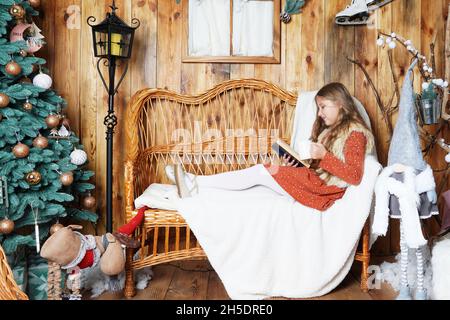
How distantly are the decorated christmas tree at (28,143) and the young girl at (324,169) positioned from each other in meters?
0.61

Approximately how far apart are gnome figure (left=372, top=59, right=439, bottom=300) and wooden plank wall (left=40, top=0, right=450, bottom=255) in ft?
3.11

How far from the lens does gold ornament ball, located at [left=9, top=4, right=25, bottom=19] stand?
2.39 meters

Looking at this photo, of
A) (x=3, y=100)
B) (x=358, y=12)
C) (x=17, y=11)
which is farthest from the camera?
(x=358, y=12)

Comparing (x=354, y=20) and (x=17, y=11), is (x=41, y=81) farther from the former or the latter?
(x=354, y=20)

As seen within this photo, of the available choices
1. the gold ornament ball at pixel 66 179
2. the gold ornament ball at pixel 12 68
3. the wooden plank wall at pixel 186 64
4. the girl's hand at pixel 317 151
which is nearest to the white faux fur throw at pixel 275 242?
the girl's hand at pixel 317 151

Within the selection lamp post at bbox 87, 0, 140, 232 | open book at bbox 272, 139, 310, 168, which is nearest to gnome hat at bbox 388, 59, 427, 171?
open book at bbox 272, 139, 310, 168

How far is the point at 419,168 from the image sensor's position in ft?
6.91

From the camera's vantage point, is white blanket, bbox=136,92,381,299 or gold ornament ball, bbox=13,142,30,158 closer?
white blanket, bbox=136,92,381,299

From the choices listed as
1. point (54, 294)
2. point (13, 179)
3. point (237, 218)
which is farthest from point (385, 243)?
point (13, 179)

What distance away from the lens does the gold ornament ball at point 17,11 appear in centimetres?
239

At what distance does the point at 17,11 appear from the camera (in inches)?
94.5

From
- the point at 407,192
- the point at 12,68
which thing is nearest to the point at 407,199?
the point at 407,192

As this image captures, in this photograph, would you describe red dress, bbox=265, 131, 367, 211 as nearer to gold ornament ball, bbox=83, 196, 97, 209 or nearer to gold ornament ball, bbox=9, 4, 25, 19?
gold ornament ball, bbox=83, 196, 97, 209

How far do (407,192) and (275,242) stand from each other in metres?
0.63
